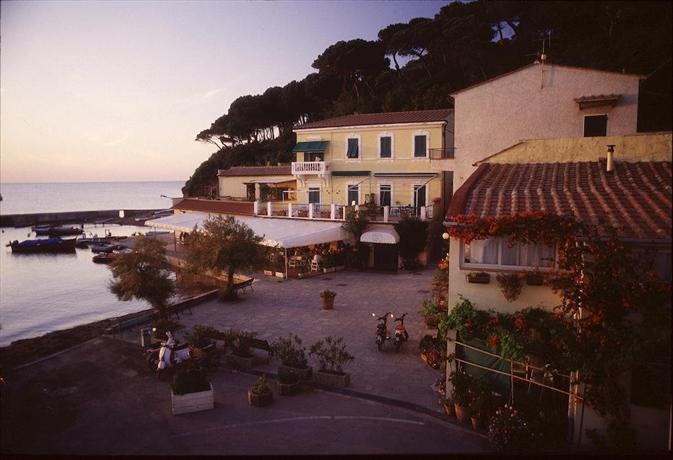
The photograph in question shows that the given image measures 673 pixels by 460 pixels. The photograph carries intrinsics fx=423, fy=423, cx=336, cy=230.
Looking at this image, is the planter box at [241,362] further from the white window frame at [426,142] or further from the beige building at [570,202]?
the white window frame at [426,142]

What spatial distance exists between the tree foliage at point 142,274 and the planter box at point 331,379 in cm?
553

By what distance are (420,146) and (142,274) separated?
1467 cm

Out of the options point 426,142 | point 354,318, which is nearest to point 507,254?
point 354,318

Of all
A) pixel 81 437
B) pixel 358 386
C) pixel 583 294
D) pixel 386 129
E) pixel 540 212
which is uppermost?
pixel 386 129

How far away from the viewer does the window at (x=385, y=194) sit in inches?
865

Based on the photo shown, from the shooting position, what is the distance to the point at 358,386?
7715mm

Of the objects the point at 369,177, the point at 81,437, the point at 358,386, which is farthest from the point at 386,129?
the point at 81,437

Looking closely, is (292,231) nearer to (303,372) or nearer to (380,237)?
(380,237)

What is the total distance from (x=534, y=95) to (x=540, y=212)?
4.68m

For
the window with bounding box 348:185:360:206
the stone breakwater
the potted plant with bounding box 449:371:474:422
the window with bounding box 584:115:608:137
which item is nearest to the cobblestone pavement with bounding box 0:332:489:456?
the potted plant with bounding box 449:371:474:422

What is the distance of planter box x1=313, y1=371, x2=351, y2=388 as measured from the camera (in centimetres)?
766

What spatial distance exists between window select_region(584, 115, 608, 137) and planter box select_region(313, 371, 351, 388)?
5521 mm

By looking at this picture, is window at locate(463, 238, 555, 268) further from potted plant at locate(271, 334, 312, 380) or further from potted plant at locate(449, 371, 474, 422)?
potted plant at locate(271, 334, 312, 380)

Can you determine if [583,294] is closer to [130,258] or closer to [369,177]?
[130,258]
